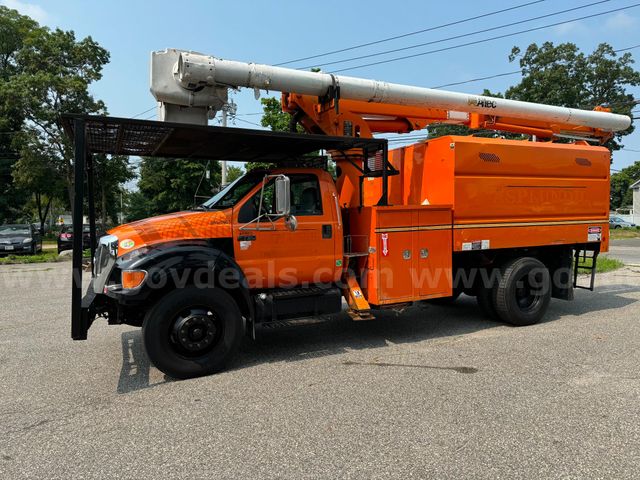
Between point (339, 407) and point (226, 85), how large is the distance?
3.85 metres

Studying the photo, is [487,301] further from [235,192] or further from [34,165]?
[34,165]

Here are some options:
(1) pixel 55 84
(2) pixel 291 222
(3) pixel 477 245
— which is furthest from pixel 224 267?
(1) pixel 55 84

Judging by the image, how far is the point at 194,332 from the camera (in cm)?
515

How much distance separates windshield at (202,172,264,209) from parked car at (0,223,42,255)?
17.8m

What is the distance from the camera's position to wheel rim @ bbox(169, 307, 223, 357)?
510cm

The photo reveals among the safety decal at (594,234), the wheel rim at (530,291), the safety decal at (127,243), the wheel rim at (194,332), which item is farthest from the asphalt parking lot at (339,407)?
the safety decal at (594,234)

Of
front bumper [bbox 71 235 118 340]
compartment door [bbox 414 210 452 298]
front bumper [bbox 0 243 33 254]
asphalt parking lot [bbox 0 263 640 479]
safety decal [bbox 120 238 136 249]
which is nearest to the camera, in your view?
asphalt parking lot [bbox 0 263 640 479]

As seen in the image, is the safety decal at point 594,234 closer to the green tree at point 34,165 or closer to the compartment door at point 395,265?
the compartment door at point 395,265

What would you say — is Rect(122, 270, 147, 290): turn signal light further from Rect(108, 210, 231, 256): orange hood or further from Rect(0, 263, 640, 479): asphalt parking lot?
Rect(0, 263, 640, 479): asphalt parking lot

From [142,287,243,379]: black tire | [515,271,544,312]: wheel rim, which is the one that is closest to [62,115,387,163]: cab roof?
[142,287,243,379]: black tire

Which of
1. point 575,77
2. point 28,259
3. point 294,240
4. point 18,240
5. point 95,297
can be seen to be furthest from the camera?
point 575,77

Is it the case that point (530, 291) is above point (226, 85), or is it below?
below

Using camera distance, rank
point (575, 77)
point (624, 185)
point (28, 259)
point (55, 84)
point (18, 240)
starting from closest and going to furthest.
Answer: point (28, 259) < point (18, 240) < point (55, 84) < point (575, 77) < point (624, 185)

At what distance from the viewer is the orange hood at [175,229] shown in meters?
5.27
